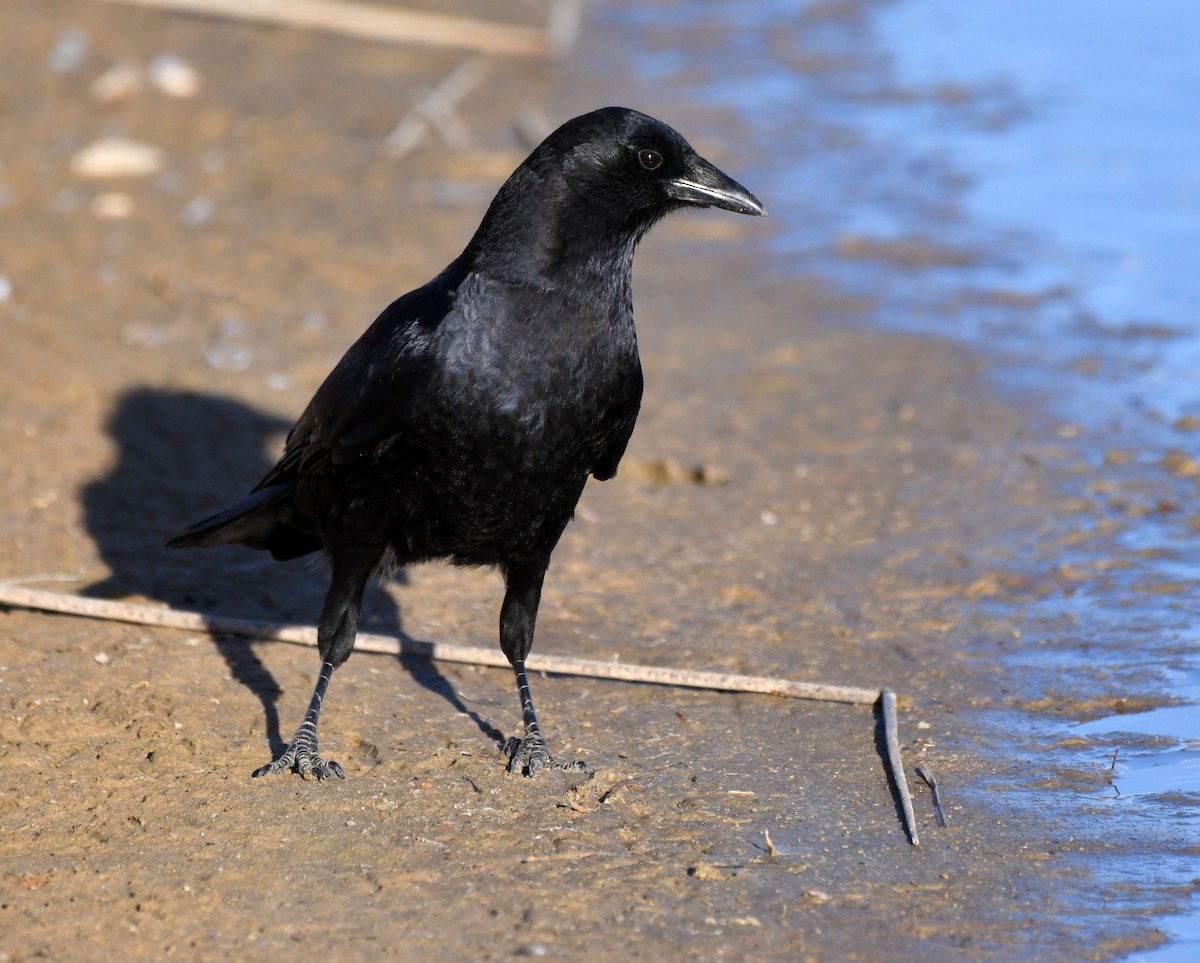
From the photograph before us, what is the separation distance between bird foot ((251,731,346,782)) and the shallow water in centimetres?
186

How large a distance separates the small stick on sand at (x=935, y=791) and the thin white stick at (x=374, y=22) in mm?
8059

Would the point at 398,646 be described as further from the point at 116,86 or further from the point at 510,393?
the point at 116,86

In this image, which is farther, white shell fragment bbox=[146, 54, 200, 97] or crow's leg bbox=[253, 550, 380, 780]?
white shell fragment bbox=[146, 54, 200, 97]

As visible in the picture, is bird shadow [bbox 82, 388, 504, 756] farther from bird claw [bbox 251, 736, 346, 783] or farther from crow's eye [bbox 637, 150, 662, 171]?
crow's eye [bbox 637, 150, 662, 171]

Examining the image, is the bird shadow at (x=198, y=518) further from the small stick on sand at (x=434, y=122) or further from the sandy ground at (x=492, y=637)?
the small stick on sand at (x=434, y=122)

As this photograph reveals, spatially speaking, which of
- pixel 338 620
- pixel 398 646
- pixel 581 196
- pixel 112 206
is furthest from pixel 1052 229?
pixel 338 620

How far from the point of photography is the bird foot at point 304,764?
3.92 metres

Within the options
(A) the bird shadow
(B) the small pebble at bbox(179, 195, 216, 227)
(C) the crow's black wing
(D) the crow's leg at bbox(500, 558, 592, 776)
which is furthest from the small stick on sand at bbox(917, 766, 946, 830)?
(B) the small pebble at bbox(179, 195, 216, 227)

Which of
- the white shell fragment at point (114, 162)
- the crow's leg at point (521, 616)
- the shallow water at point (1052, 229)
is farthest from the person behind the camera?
the white shell fragment at point (114, 162)

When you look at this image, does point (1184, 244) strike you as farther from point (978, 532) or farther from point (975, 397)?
point (978, 532)

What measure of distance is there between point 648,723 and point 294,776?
102 centimetres

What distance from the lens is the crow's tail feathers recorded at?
181 inches

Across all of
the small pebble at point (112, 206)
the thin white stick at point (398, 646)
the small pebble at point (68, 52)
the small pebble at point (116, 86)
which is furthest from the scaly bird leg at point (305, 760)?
the small pebble at point (68, 52)

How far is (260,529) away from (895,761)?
199cm
